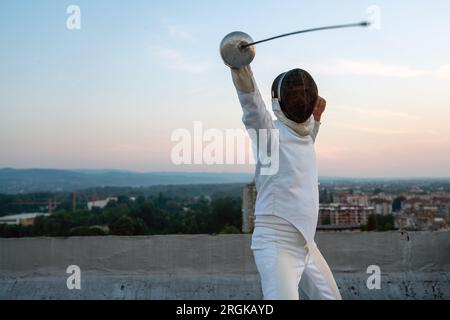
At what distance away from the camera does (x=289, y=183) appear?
2775mm

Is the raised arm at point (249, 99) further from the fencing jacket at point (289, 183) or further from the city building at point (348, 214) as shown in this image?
the city building at point (348, 214)

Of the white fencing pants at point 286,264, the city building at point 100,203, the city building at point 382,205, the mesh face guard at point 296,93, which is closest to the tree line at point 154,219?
the city building at point 100,203

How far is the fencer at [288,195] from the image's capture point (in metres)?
2.61

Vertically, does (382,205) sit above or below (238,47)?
below

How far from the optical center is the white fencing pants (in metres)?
2.60

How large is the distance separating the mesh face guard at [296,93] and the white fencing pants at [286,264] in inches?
21.9

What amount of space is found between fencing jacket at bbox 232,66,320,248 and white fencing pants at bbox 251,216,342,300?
0.16 feet

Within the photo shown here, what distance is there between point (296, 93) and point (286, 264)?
86cm

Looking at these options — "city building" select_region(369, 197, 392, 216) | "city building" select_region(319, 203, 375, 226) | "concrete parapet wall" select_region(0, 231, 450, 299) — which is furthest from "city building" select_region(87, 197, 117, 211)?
"concrete parapet wall" select_region(0, 231, 450, 299)

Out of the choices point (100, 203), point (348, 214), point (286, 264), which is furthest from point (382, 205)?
point (286, 264)

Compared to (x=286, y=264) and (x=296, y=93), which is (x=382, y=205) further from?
(x=286, y=264)

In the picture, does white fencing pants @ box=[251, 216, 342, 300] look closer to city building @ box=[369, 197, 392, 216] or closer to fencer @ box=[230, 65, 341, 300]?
fencer @ box=[230, 65, 341, 300]
